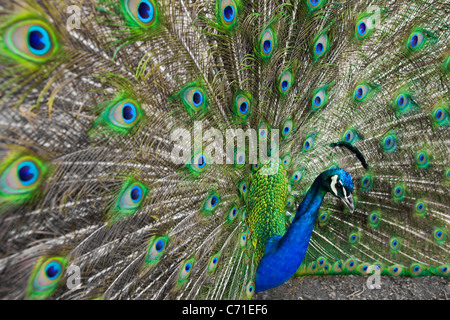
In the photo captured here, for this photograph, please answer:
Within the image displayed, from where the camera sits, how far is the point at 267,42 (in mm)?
1289

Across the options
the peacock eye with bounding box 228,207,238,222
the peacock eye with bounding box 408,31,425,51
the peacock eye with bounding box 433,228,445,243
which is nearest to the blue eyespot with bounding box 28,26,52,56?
the peacock eye with bounding box 228,207,238,222

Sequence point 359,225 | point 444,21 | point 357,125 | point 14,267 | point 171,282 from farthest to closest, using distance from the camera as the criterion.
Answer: point 359,225 → point 357,125 → point 444,21 → point 171,282 → point 14,267

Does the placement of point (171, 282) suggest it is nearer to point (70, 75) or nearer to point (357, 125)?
point (70, 75)

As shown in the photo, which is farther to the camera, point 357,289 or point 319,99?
point 357,289

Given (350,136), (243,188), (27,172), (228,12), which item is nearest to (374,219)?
→ (350,136)

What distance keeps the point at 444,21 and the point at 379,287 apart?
6.02 feet

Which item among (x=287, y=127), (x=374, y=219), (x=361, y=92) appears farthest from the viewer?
(x=374, y=219)

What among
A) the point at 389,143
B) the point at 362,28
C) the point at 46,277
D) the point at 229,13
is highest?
the point at 362,28

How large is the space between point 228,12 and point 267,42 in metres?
0.26

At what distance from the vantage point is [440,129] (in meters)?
1.82

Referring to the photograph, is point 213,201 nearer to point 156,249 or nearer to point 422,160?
point 156,249

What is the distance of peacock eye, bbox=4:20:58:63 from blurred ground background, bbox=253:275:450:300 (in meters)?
1.85

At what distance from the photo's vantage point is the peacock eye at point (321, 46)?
1.43 metres

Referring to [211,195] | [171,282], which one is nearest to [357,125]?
[211,195]
